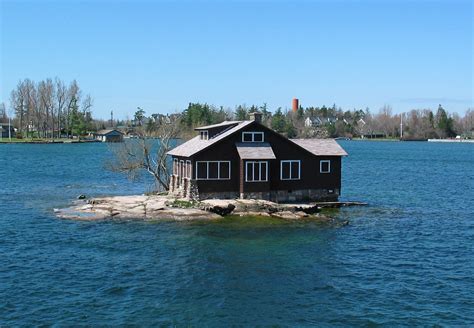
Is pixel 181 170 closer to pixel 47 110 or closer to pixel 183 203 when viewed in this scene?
pixel 183 203

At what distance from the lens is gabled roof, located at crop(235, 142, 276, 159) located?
44.9m

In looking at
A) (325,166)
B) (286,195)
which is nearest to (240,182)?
(286,195)

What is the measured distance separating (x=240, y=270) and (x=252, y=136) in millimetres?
19319

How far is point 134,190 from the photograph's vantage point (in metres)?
60.1

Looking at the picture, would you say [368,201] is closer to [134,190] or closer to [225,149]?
[225,149]

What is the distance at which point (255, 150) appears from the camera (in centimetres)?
4566

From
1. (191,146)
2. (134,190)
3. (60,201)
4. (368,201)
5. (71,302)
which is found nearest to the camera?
(71,302)

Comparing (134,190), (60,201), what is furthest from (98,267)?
(134,190)

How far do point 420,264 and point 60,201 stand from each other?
33470 millimetres

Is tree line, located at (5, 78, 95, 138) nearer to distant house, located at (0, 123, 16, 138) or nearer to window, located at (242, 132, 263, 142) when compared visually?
distant house, located at (0, 123, 16, 138)

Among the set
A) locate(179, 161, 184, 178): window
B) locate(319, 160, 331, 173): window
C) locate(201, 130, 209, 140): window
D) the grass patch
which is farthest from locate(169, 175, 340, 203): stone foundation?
locate(201, 130, 209, 140): window

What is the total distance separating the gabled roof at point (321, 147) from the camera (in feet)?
162

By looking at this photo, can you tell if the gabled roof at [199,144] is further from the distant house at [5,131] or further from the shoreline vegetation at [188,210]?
the distant house at [5,131]

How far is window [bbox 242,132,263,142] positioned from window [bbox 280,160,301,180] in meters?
2.82
